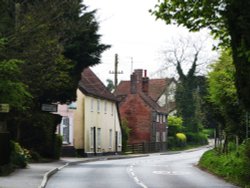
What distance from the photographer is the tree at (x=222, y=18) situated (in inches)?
557

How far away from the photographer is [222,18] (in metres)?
15.0

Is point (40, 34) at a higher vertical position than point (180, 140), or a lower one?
higher

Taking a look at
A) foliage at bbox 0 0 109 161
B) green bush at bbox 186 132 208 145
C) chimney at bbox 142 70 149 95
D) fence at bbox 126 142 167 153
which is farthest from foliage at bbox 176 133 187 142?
foliage at bbox 0 0 109 161

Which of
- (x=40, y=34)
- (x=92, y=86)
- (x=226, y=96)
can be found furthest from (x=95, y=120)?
(x=40, y=34)

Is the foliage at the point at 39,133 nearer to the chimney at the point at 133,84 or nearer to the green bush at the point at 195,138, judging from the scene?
the chimney at the point at 133,84

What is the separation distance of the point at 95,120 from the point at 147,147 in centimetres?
1769

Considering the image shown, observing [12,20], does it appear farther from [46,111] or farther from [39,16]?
[46,111]

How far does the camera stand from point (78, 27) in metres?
22.0

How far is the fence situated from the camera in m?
67.2

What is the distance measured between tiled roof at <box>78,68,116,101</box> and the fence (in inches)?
356

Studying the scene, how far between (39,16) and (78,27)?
3.77m

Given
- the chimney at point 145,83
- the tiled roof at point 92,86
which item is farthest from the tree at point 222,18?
the chimney at point 145,83

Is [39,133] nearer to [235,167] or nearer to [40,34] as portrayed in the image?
[235,167]

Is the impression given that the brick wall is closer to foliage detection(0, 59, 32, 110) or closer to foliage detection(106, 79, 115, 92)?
foliage detection(0, 59, 32, 110)
